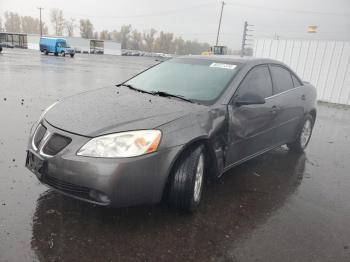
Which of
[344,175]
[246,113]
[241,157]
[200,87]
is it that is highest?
[200,87]

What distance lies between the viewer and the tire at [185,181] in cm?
295

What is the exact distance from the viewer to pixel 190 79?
3.95m

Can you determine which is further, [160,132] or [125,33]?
[125,33]

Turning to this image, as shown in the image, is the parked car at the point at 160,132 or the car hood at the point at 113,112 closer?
the parked car at the point at 160,132

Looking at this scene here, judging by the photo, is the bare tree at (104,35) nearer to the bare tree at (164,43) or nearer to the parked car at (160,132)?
the bare tree at (164,43)

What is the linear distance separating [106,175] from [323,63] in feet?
42.1

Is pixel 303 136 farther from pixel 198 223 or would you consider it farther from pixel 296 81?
pixel 198 223

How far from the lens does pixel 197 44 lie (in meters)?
125

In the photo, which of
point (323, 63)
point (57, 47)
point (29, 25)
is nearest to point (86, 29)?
point (29, 25)

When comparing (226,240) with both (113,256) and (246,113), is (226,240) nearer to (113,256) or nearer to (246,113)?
(113,256)

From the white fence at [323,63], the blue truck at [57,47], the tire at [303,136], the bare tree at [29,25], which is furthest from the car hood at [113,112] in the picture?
the bare tree at [29,25]

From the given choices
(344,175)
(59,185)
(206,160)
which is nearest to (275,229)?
(206,160)

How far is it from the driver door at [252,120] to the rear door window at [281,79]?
15 centimetres

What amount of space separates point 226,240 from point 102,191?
45.9 inches
